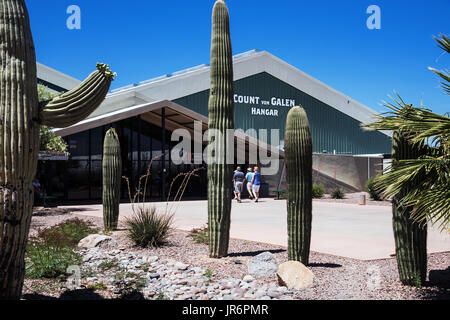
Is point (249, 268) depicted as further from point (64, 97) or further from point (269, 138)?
point (269, 138)

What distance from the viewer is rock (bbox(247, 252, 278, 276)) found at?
608 centimetres

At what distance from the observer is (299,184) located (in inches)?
248

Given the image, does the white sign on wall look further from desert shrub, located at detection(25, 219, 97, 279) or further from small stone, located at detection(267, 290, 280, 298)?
small stone, located at detection(267, 290, 280, 298)

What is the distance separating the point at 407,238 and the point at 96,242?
18.2ft

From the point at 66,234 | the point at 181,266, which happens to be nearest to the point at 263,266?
the point at 181,266

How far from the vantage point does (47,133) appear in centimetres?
1599

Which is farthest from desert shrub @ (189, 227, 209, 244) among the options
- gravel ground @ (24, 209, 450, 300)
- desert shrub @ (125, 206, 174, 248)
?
desert shrub @ (125, 206, 174, 248)

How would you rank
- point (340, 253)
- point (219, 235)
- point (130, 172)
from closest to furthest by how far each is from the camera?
point (219, 235) → point (340, 253) → point (130, 172)

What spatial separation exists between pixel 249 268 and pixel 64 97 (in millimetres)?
3543

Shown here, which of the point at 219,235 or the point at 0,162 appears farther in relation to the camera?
the point at 219,235

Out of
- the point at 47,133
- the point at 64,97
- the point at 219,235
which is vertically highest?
the point at 47,133

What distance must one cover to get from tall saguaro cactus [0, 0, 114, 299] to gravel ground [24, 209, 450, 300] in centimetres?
119
